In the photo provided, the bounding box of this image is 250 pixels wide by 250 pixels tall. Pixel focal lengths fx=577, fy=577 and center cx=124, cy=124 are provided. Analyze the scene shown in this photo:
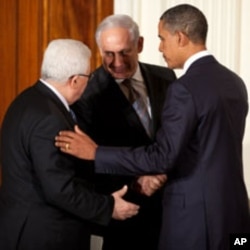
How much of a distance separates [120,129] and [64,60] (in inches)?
→ 21.9

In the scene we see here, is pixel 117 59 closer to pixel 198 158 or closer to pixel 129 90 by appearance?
pixel 129 90

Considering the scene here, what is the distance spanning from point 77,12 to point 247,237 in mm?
1477

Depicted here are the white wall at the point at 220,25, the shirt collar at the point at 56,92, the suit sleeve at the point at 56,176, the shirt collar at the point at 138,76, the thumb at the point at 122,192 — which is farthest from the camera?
the white wall at the point at 220,25

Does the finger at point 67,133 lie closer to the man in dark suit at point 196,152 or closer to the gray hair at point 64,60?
the man in dark suit at point 196,152

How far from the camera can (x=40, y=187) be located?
1.97 metres

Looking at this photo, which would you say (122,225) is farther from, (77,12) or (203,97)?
(77,12)

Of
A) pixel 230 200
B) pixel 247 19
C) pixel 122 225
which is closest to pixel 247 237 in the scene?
pixel 230 200

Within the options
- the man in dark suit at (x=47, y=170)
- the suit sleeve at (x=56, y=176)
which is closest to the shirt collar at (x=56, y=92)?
the man in dark suit at (x=47, y=170)

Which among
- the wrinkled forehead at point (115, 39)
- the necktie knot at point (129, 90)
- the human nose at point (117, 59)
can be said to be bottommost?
the necktie knot at point (129, 90)

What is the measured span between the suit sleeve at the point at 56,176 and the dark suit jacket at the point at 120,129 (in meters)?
0.43

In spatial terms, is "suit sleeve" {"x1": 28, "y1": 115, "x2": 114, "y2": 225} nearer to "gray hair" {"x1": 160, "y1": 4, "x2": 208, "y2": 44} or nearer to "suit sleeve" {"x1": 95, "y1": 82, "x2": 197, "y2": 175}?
"suit sleeve" {"x1": 95, "y1": 82, "x2": 197, "y2": 175}

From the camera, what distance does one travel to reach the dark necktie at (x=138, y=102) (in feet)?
8.04

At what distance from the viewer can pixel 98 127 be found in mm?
2430

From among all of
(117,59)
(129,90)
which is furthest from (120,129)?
(117,59)
